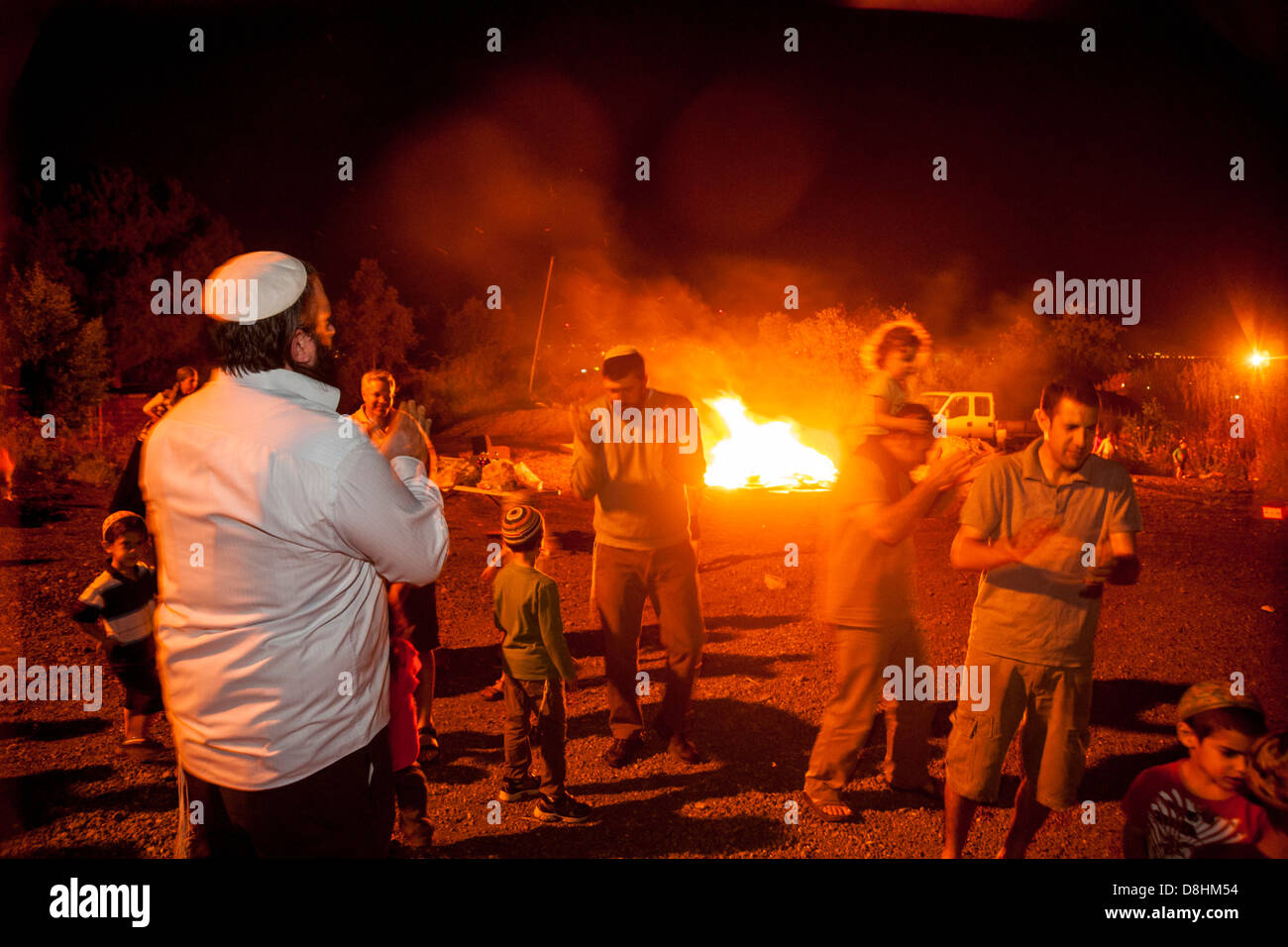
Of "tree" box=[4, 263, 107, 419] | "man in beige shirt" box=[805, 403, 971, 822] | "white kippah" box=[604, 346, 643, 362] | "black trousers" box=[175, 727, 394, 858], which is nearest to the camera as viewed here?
"black trousers" box=[175, 727, 394, 858]

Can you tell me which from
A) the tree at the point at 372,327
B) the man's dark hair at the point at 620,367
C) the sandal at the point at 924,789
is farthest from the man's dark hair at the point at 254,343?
the tree at the point at 372,327

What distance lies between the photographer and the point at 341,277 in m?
33.8

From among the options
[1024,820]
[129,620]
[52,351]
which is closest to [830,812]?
[1024,820]

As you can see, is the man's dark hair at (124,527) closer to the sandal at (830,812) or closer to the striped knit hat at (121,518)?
the striped knit hat at (121,518)

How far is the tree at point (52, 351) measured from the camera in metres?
17.0

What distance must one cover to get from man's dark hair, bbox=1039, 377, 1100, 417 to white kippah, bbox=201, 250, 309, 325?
8.97 ft

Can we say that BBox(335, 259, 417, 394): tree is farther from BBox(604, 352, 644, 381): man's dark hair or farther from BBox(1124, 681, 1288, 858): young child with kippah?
BBox(1124, 681, 1288, 858): young child with kippah

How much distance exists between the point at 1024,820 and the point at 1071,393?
1.77 meters

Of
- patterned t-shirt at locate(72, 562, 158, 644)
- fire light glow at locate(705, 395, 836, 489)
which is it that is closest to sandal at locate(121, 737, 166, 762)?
patterned t-shirt at locate(72, 562, 158, 644)

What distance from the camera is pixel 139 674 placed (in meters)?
4.29

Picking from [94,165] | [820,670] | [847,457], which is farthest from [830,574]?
[94,165]

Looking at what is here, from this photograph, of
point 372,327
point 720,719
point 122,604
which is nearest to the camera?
point 122,604

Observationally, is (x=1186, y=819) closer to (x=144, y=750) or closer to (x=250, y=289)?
(x=250, y=289)

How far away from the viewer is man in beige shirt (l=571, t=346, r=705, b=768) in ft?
14.5
